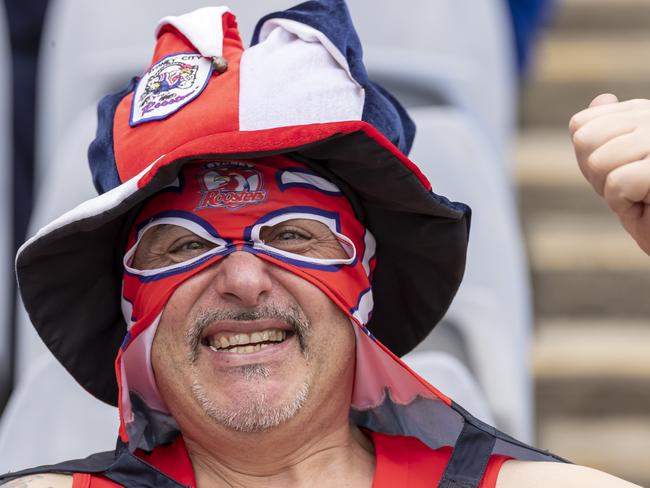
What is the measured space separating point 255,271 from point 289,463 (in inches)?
11.9

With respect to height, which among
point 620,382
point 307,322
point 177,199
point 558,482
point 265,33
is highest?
point 265,33

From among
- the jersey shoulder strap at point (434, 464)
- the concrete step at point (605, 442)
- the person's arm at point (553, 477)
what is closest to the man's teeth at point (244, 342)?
the jersey shoulder strap at point (434, 464)

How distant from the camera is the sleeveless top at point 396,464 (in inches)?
72.8

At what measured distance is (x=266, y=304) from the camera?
181 cm

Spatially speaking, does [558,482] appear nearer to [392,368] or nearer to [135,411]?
[392,368]

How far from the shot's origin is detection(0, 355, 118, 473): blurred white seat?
2.21 m

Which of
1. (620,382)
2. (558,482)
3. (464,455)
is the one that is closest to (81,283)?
(464,455)

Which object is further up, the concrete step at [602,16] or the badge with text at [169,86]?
the badge with text at [169,86]

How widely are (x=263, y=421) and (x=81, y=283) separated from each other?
0.33 m

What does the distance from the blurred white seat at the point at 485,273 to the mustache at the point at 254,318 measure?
62 cm

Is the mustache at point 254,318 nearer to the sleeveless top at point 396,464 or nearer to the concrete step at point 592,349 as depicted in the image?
the sleeveless top at point 396,464

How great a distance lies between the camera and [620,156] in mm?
1480

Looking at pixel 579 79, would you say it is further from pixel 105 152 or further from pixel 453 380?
pixel 105 152

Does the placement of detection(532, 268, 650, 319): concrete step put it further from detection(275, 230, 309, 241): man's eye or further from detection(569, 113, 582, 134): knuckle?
detection(569, 113, 582, 134): knuckle
